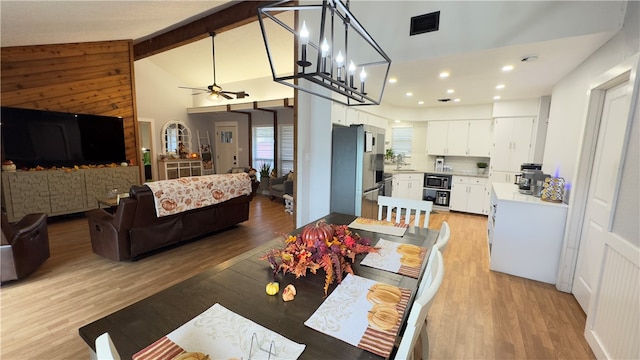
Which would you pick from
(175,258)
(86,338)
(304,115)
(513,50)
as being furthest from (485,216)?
(86,338)

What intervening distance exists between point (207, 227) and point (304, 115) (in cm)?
213

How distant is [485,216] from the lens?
5207mm

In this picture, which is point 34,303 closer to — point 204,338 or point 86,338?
point 86,338

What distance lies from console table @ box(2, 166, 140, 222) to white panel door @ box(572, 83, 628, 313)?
22.5 feet

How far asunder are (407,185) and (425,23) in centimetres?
356

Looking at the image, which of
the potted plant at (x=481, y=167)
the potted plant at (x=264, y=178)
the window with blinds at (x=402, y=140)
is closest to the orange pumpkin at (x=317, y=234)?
the potted plant at (x=481, y=167)

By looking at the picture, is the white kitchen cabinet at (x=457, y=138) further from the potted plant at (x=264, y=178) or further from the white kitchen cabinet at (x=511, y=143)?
the potted plant at (x=264, y=178)

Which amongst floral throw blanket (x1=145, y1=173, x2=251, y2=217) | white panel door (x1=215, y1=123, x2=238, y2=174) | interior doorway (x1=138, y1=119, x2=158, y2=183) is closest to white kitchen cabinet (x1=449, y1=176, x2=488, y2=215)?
floral throw blanket (x1=145, y1=173, x2=251, y2=217)

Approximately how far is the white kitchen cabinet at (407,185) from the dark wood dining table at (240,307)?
418 cm

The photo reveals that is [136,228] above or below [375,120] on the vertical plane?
below

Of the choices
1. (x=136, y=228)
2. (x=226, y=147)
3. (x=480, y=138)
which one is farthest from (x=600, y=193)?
(x=226, y=147)

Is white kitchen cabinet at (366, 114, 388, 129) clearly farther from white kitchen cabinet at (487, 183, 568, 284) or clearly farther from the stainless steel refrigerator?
white kitchen cabinet at (487, 183, 568, 284)

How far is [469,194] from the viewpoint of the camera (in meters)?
5.29

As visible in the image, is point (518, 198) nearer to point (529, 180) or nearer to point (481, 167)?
point (529, 180)
